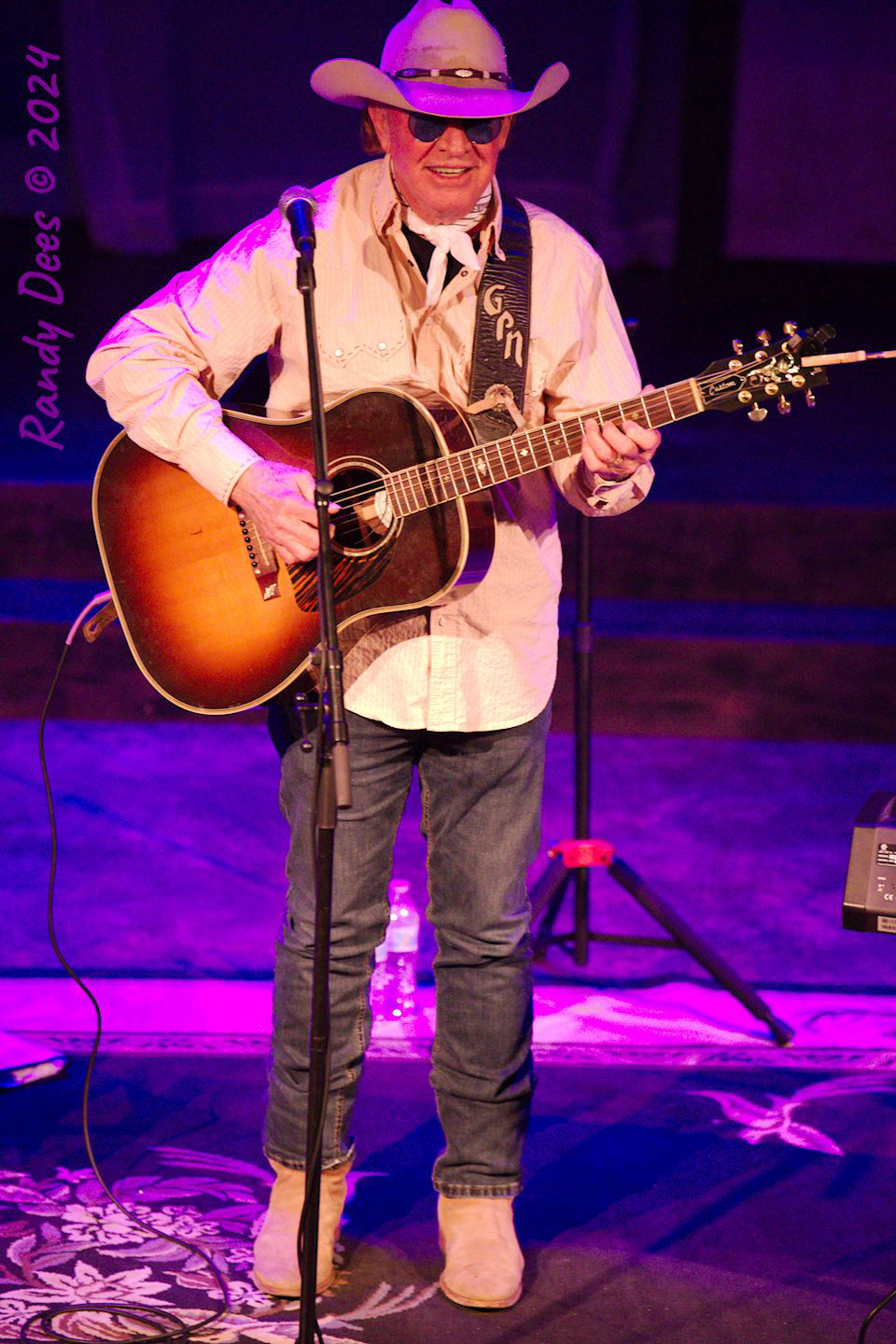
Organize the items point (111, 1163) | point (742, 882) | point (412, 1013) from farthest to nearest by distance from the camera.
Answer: point (742, 882), point (412, 1013), point (111, 1163)

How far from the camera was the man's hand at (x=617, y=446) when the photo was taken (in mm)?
2584

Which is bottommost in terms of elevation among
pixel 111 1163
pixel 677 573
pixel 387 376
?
pixel 111 1163

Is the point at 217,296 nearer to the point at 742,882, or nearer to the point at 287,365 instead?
the point at 287,365

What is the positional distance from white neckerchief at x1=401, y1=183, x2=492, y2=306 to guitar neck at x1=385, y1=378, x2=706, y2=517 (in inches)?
11.1

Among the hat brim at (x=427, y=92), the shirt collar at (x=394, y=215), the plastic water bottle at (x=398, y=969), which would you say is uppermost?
the hat brim at (x=427, y=92)

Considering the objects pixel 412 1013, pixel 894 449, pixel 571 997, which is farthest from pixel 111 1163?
pixel 894 449

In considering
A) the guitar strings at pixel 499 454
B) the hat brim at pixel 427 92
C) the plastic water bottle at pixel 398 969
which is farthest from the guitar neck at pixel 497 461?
the plastic water bottle at pixel 398 969

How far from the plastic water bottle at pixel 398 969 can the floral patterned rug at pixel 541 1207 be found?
0.28 meters

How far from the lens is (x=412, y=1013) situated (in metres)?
3.99

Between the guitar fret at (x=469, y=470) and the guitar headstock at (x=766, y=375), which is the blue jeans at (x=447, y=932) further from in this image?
the guitar headstock at (x=766, y=375)

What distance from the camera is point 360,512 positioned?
9.08 ft

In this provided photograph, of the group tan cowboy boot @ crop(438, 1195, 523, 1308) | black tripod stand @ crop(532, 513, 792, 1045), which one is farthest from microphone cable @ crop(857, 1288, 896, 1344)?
black tripod stand @ crop(532, 513, 792, 1045)

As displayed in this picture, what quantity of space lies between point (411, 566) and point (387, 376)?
12.7 inches

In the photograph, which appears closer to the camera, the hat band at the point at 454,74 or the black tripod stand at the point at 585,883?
the hat band at the point at 454,74
